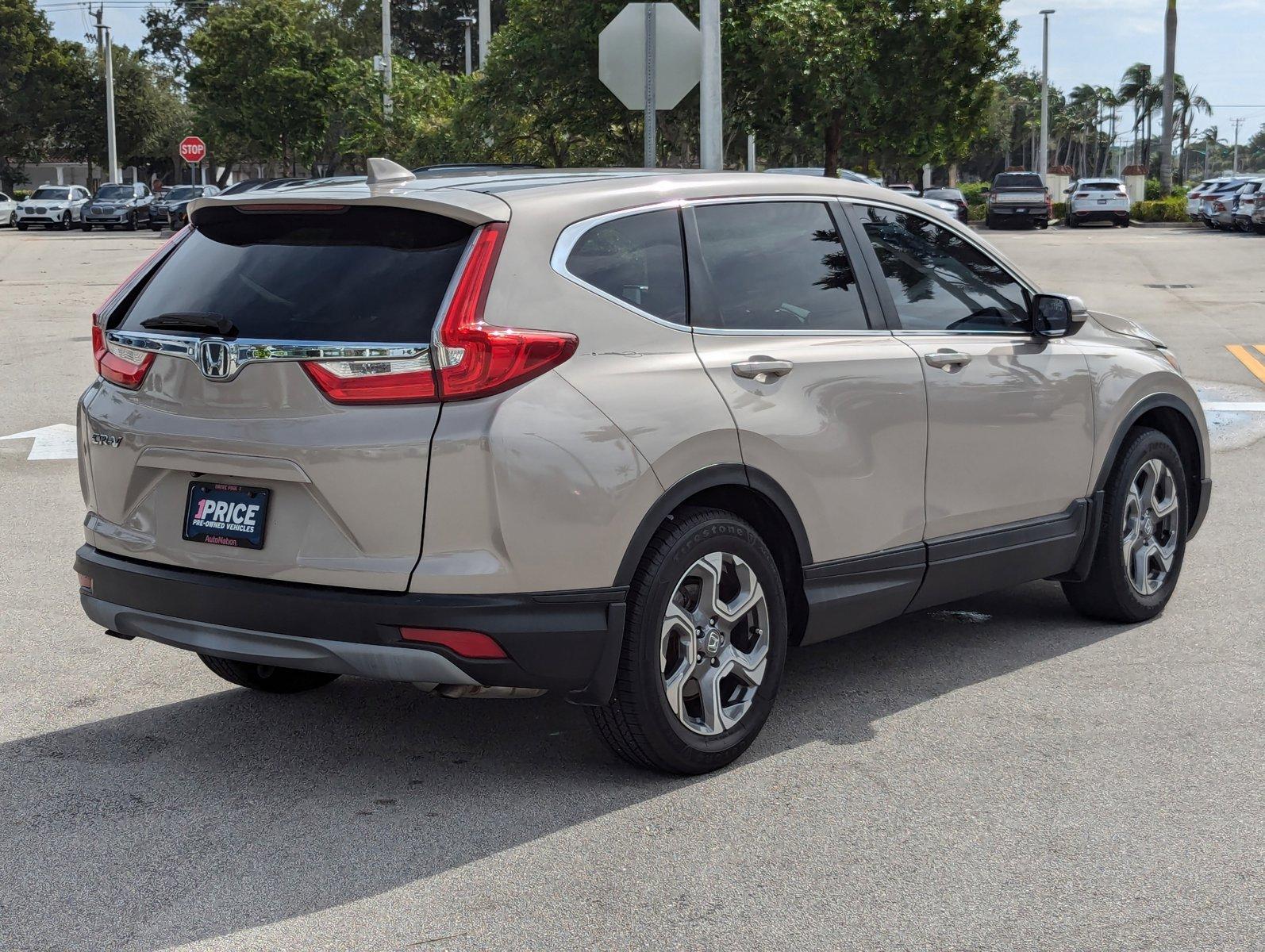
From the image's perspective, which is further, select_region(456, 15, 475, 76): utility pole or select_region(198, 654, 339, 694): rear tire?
select_region(456, 15, 475, 76): utility pole

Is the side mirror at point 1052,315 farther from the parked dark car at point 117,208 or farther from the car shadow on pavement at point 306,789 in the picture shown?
the parked dark car at point 117,208

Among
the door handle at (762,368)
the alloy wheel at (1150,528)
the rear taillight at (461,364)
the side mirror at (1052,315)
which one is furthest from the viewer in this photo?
the alloy wheel at (1150,528)

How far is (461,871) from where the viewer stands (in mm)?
3938

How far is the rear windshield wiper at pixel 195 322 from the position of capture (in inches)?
171

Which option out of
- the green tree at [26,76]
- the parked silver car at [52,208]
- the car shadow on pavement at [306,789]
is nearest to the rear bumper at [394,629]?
the car shadow on pavement at [306,789]

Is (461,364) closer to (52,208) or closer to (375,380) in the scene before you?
(375,380)

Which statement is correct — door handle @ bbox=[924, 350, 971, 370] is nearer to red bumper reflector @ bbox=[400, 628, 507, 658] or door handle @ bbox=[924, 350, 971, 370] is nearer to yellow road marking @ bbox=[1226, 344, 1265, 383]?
red bumper reflector @ bbox=[400, 628, 507, 658]

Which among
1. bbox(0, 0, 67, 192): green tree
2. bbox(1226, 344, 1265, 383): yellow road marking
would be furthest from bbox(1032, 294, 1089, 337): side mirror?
bbox(0, 0, 67, 192): green tree

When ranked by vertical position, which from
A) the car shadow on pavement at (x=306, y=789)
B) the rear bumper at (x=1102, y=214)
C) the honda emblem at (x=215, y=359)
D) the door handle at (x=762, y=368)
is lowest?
the car shadow on pavement at (x=306, y=789)

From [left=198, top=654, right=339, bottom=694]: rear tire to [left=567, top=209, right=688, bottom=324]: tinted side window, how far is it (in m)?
1.83

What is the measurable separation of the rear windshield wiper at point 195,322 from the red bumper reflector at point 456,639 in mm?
982

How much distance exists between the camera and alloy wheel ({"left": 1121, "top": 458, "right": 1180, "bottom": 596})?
6.30 m

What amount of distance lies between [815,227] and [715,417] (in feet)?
3.37

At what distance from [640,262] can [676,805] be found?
1.53 metres
